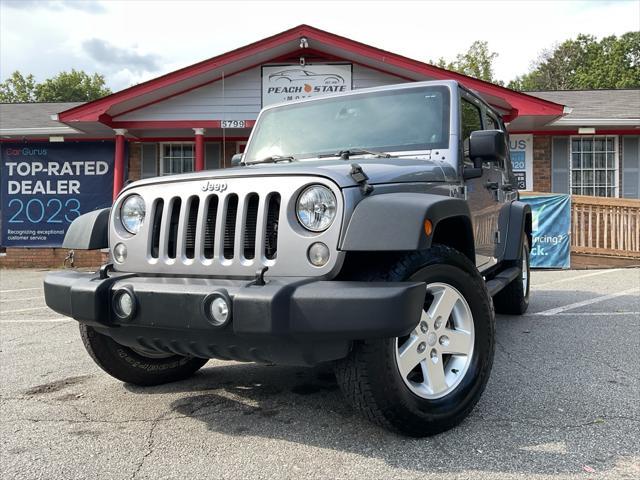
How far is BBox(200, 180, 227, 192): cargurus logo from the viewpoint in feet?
8.48

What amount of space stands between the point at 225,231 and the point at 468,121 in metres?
2.06

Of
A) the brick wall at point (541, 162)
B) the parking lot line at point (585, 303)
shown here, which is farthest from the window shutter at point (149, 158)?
the parking lot line at point (585, 303)

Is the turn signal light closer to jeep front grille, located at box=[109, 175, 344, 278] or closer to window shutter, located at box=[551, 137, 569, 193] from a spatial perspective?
jeep front grille, located at box=[109, 175, 344, 278]

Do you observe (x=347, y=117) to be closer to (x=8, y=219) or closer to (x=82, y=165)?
(x=82, y=165)

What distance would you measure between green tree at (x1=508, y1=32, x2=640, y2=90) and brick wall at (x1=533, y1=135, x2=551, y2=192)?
1457 inches

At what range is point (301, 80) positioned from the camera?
433 inches

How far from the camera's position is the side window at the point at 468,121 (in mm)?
3529

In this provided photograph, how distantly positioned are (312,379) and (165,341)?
4.27ft

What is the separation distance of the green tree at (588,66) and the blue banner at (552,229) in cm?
3958

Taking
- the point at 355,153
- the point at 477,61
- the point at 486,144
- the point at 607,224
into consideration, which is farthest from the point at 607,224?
the point at 477,61

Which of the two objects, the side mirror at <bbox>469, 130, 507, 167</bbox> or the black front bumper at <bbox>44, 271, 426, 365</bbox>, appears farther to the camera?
the side mirror at <bbox>469, 130, 507, 167</bbox>

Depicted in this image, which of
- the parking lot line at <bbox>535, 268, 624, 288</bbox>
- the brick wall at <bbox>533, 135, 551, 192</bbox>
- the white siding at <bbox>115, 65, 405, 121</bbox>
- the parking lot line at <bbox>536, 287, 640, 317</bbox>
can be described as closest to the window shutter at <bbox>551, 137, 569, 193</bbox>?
the brick wall at <bbox>533, 135, 551, 192</bbox>

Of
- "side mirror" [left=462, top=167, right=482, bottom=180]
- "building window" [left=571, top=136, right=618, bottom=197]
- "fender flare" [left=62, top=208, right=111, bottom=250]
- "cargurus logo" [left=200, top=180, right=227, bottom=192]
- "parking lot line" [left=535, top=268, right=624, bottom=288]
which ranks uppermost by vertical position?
"building window" [left=571, top=136, right=618, bottom=197]

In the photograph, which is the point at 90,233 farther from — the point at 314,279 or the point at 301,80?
the point at 301,80
